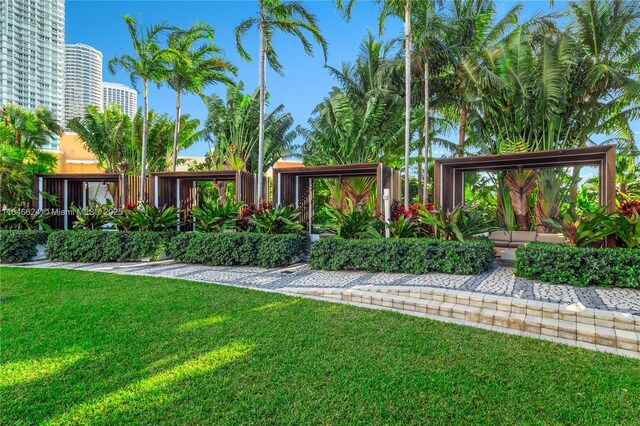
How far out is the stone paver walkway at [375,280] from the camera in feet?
14.4

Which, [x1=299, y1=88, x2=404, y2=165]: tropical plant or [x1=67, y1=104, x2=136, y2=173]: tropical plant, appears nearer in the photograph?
[x1=299, y1=88, x2=404, y2=165]: tropical plant

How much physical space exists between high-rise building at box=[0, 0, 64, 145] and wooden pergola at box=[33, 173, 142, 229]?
4646 millimetres

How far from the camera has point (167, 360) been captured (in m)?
2.94

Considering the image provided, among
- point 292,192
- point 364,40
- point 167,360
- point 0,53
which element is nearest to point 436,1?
point 364,40

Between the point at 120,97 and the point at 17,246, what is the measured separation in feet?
49.8

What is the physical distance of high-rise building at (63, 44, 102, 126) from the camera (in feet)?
61.0

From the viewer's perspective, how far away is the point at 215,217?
855 centimetres

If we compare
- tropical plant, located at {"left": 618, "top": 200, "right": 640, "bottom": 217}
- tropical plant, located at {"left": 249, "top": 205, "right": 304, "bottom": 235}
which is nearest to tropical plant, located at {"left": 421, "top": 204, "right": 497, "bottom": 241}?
tropical plant, located at {"left": 618, "top": 200, "right": 640, "bottom": 217}

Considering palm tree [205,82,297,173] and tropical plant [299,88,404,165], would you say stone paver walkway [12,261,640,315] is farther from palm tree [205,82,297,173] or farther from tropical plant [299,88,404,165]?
palm tree [205,82,297,173]

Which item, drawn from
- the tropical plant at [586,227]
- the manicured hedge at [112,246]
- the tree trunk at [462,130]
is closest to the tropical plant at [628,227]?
the tropical plant at [586,227]

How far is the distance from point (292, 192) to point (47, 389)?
8745mm

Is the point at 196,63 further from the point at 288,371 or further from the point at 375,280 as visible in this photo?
the point at 288,371

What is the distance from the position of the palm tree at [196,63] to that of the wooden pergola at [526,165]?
9020 millimetres

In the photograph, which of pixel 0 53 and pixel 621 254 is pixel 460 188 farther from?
pixel 0 53
